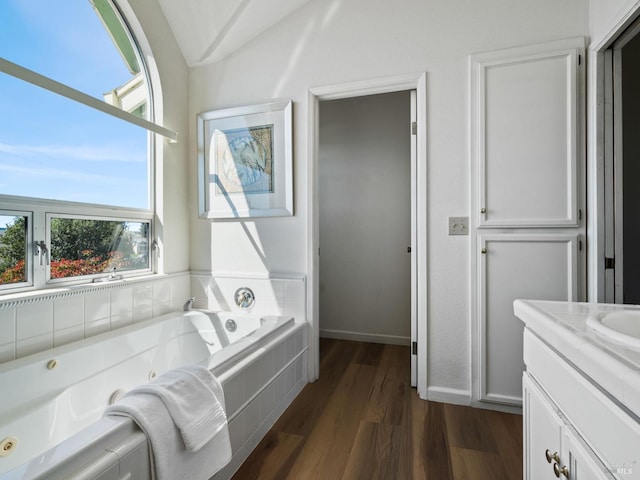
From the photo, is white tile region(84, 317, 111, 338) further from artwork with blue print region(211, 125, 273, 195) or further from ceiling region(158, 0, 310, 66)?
ceiling region(158, 0, 310, 66)

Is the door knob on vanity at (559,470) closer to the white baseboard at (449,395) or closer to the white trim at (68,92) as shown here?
the white baseboard at (449,395)

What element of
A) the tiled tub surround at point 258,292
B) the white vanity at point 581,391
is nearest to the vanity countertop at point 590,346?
the white vanity at point 581,391

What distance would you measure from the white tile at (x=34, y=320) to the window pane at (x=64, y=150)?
0.54 meters

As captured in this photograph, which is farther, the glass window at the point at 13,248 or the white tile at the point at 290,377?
the white tile at the point at 290,377

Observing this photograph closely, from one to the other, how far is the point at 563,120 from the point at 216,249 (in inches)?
91.7

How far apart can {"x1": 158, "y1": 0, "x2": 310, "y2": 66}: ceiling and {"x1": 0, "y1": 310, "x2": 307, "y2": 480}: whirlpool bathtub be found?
1.96 m

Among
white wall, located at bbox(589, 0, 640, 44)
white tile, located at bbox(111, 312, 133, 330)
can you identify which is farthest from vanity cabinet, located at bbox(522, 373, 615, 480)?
white tile, located at bbox(111, 312, 133, 330)

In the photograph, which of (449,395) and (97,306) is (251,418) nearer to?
(97,306)

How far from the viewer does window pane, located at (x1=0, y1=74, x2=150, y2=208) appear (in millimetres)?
1443

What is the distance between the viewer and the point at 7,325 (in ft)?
4.47

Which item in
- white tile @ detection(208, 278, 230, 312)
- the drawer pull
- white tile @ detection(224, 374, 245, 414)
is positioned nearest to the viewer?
the drawer pull

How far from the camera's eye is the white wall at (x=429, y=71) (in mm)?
1797

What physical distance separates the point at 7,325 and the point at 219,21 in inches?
84.3

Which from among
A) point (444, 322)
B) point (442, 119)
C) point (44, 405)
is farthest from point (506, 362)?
point (44, 405)
